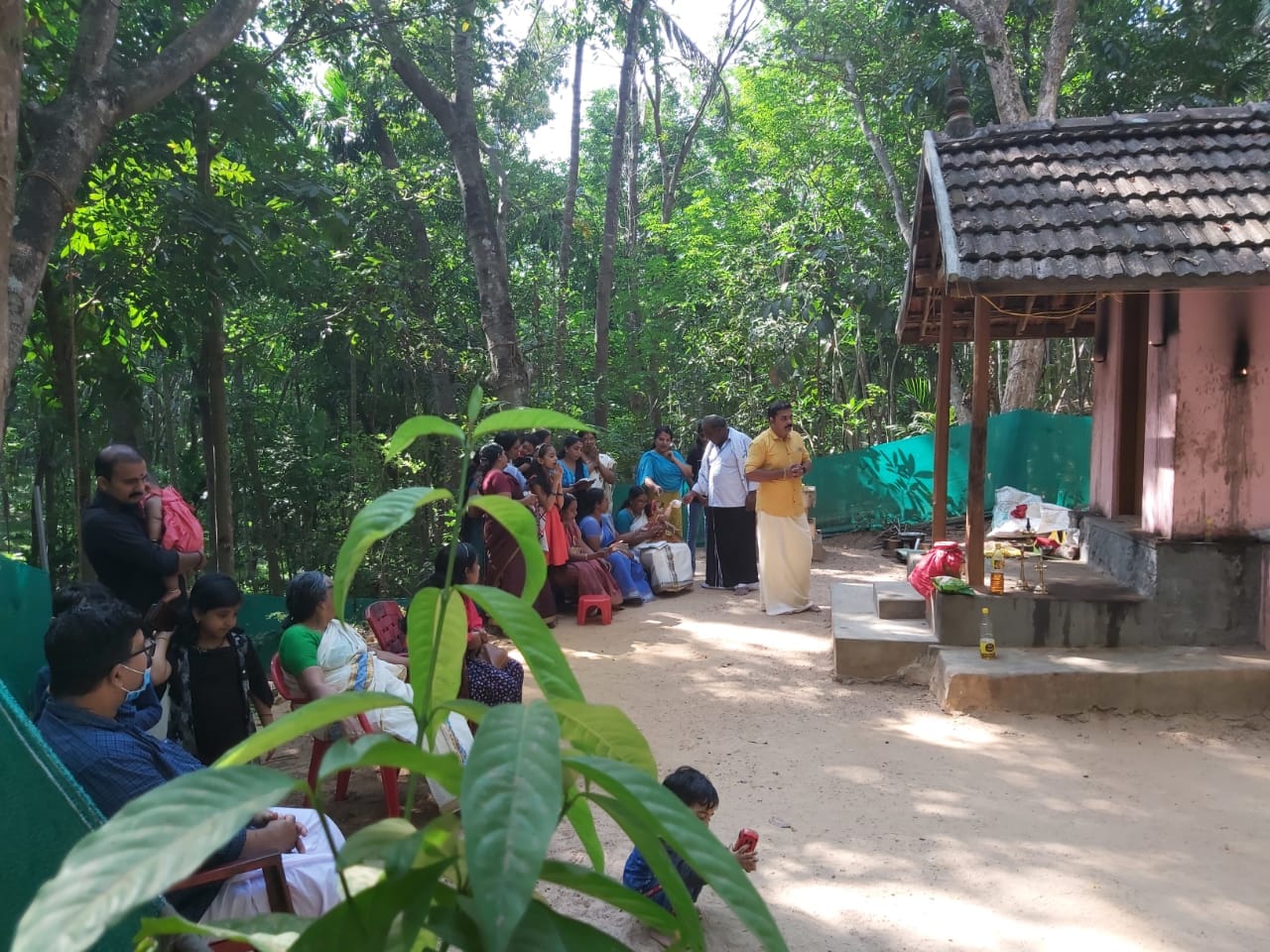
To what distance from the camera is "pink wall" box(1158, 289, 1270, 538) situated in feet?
18.5

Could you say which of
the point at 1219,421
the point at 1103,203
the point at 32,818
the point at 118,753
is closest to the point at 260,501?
the point at 1103,203

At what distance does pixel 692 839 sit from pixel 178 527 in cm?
428

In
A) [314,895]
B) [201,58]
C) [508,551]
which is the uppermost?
[201,58]

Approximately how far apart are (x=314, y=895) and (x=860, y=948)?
1736 mm

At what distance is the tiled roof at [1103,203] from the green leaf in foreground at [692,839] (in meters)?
5.01

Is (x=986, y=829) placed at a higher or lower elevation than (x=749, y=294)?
lower

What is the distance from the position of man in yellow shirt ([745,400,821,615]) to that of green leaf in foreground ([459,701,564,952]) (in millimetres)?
7094

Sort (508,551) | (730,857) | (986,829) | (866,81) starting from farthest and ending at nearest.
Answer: (866,81)
(508,551)
(986,829)
(730,857)

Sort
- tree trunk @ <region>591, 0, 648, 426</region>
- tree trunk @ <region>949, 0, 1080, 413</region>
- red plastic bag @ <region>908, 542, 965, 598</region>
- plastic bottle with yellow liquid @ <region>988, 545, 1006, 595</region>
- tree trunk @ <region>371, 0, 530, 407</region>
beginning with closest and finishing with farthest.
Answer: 1. plastic bottle with yellow liquid @ <region>988, 545, 1006, 595</region>
2. red plastic bag @ <region>908, 542, 965, 598</region>
3. tree trunk @ <region>371, 0, 530, 407</region>
4. tree trunk @ <region>949, 0, 1080, 413</region>
5. tree trunk @ <region>591, 0, 648, 426</region>

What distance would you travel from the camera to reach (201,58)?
5.66 m

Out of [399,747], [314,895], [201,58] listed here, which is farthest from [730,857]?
[201,58]

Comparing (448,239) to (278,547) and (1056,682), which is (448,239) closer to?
(278,547)

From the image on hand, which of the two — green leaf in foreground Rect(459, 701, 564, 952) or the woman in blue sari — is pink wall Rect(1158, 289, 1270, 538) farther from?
green leaf in foreground Rect(459, 701, 564, 952)

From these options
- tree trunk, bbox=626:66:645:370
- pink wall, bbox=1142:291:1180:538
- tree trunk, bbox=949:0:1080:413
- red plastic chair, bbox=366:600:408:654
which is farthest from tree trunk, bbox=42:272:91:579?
tree trunk, bbox=626:66:645:370
